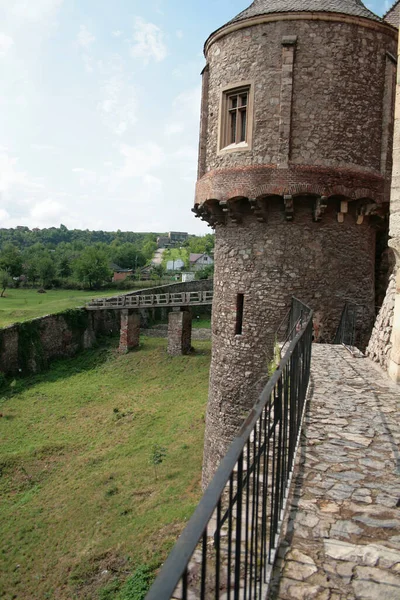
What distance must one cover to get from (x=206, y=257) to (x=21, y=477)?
91124mm

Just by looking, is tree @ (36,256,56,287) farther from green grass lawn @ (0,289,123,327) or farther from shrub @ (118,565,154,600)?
shrub @ (118,565,154,600)

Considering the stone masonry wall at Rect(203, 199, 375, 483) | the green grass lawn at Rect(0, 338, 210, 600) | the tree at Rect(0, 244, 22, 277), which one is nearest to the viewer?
the green grass lawn at Rect(0, 338, 210, 600)

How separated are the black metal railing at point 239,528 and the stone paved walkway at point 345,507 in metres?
0.15

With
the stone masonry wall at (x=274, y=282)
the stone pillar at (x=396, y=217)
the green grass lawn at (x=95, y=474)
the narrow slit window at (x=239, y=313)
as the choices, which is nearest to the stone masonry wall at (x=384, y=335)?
the stone pillar at (x=396, y=217)

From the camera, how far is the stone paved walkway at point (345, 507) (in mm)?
2762

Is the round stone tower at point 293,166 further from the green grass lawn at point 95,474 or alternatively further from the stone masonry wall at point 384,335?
the green grass lawn at point 95,474

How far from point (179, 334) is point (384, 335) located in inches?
769

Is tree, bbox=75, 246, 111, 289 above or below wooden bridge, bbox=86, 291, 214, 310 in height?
above

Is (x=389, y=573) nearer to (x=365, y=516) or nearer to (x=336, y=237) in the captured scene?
(x=365, y=516)

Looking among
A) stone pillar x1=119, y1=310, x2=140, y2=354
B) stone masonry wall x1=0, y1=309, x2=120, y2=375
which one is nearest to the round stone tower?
stone masonry wall x1=0, y1=309, x2=120, y2=375

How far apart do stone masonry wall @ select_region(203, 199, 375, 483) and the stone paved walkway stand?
16.2ft

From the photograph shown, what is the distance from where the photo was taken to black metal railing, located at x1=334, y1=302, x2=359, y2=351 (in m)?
10.7

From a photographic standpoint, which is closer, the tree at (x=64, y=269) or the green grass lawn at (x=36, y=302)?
the green grass lawn at (x=36, y=302)

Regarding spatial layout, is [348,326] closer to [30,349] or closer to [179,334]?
[179,334]
